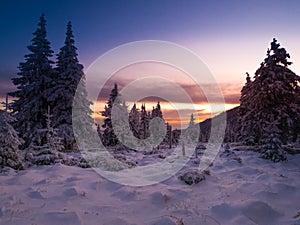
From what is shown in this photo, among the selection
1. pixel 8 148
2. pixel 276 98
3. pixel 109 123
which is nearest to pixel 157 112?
pixel 109 123

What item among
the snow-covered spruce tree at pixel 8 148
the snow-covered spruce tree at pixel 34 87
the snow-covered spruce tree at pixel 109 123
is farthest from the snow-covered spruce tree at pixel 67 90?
the snow-covered spruce tree at pixel 8 148

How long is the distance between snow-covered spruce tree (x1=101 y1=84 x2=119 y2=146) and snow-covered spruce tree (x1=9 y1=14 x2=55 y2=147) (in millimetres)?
9728

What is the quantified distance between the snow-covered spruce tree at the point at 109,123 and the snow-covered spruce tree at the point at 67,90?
7.17m

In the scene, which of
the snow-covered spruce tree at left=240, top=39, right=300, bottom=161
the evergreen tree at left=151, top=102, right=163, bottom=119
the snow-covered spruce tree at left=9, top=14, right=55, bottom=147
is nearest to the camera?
the snow-covered spruce tree at left=240, top=39, right=300, bottom=161

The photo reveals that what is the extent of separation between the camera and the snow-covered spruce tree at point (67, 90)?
22438 millimetres

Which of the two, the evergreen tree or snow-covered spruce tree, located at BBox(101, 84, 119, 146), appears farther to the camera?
the evergreen tree

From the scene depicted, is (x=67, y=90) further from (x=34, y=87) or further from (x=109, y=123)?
(x=109, y=123)

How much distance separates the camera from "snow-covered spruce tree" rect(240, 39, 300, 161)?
1741cm

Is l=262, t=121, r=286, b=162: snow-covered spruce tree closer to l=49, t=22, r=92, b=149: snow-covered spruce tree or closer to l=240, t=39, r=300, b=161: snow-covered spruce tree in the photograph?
l=240, t=39, r=300, b=161: snow-covered spruce tree

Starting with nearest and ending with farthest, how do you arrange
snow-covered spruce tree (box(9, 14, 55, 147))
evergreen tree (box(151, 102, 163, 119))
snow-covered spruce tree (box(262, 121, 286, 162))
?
snow-covered spruce tree (box(262, 121, 286, 162)) → snow-covered spruce tree (box(9, 14, 55, 147)) → evergreen tree (box(151, 102, 163, 119))

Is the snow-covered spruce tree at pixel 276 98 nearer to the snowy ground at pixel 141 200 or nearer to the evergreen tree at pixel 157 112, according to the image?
the snowy ground at pixel 141 200

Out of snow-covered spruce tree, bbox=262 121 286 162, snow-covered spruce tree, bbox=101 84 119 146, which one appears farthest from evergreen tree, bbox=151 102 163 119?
snow-covered spruce tree, bbox=262 121 286 162

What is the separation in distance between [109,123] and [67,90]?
1018 centimetres

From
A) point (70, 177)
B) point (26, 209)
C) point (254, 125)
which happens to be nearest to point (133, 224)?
point (26, 209)
